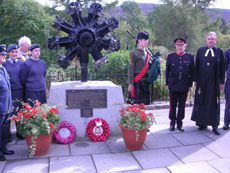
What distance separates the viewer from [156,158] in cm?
395

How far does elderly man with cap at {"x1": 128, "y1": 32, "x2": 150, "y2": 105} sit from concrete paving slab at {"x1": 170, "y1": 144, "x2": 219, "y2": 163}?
1282mm

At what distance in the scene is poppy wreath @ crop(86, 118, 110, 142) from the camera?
468 centimetres

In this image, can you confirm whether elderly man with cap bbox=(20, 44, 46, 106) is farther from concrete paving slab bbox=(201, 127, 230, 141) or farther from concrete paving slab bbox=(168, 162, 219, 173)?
concrete paving slab bbox=(201, 127, 230, 141)

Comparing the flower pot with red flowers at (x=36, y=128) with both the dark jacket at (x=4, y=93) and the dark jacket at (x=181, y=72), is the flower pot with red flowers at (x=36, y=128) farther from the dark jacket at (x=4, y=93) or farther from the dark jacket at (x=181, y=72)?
the dark jacket at (x=181, y=72)

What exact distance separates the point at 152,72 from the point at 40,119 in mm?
2360

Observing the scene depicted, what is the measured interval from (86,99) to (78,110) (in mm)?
266

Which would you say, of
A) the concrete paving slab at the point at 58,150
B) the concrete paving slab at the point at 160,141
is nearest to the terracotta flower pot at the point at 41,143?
the concrete paving slab at the point at 58,150

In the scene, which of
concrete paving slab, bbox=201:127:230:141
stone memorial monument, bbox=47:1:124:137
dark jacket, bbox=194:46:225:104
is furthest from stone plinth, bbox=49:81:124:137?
concrete paving slab, bbox=201:127:230:141

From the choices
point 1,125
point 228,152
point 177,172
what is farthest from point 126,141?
point 1,125

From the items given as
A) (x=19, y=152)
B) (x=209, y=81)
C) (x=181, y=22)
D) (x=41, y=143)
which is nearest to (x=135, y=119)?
(x=41, y=143)

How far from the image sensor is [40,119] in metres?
3.89

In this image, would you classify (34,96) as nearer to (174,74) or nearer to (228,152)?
(174,74)

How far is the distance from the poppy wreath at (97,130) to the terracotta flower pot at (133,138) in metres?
0.61

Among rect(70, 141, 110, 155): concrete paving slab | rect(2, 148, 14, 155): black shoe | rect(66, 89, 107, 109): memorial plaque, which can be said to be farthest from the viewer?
rect(66, 89, 107, 109): memorial plaque
